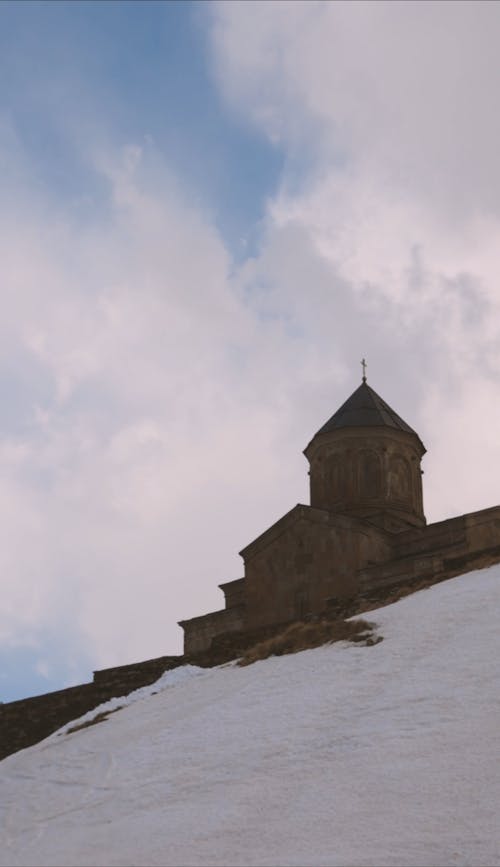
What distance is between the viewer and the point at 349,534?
23141 millimetres

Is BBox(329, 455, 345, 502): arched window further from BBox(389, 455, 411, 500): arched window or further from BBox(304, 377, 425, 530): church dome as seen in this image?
BBox(389, 455, 411, 500): arched window

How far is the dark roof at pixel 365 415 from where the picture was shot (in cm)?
2648

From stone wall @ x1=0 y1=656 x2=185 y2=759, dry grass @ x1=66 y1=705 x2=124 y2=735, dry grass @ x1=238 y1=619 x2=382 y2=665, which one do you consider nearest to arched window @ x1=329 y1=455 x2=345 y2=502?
stone wall @ x1=0 y1=656 x2=185 y2=759

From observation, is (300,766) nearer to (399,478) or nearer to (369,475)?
(369,475)

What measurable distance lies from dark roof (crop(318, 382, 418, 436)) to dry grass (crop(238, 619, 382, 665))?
539 inches

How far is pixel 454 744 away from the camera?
772 centimetres

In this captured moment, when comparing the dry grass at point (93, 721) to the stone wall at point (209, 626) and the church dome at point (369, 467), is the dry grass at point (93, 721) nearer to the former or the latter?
the stone wall at point (209, 626)

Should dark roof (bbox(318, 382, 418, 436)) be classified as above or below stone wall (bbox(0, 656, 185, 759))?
above

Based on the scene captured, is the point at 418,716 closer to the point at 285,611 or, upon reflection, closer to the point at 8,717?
the point at 8,717

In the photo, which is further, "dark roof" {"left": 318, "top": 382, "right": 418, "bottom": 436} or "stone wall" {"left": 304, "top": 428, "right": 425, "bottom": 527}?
"dark roof" {"left": 318, "top": 382, "right": 418, "bottom": 436}

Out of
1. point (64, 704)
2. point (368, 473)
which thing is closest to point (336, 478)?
point (368, 473)

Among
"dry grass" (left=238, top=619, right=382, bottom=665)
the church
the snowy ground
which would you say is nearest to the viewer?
the snowy ground

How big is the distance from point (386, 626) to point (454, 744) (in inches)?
156

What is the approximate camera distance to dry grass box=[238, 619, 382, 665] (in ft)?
38.6
